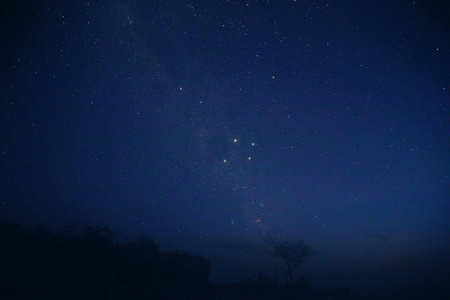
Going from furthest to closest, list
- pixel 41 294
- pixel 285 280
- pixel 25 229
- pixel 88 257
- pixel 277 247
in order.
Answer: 1. pixel 277 247
2. pixel 285 280
3. pixel 25 229
4. pixel 88 257
5. pixel 41 294

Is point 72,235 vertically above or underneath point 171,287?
above

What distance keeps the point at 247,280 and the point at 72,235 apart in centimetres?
1839

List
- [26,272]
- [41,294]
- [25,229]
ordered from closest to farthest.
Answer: [41,294], [26,272], [25,229]

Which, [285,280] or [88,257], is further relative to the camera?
[285,280]

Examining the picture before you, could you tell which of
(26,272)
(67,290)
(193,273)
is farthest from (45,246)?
(193,273)

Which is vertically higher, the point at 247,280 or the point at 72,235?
the point at 72,235

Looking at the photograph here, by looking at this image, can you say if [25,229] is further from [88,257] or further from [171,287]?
[171,287]

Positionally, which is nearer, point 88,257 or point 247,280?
point 88,257

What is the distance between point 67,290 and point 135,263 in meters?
8.25

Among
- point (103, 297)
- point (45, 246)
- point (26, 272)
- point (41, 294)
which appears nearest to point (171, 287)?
point (103, 297)

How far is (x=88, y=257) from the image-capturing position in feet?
66.3

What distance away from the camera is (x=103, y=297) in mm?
12625

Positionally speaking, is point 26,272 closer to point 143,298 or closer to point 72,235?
point 143,298

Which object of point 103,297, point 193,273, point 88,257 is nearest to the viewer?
point 103,297
